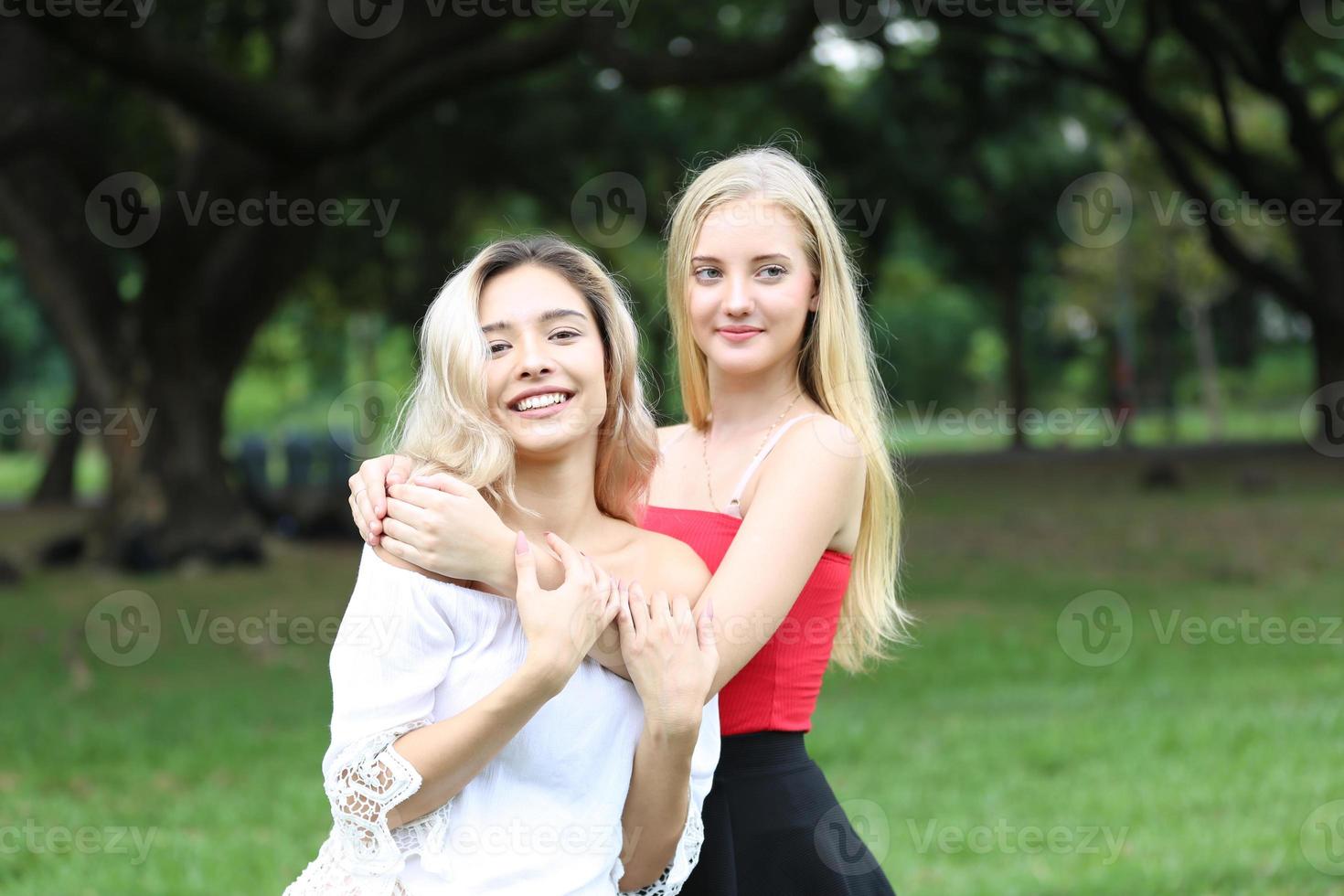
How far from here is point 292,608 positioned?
11648mm

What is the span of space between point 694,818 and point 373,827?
62cm

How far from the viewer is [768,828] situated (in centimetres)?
274

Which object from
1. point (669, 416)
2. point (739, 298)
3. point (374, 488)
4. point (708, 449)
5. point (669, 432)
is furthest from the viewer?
point (669, 416)

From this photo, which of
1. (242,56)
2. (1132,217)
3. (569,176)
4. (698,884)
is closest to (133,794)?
(698,884)

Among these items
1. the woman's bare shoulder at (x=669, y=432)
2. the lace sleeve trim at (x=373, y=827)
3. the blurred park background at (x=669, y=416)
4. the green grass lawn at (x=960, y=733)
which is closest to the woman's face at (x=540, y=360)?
the lace sleeve trim at (x=373, y=827)

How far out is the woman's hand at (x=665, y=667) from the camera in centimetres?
230

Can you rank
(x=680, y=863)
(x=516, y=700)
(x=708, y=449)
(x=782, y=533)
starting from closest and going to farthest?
(x=516, y=700) < (x=680, y=863) < (x=782, y=533) < (x=708, y=449)

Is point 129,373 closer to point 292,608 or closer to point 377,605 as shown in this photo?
point 292,608

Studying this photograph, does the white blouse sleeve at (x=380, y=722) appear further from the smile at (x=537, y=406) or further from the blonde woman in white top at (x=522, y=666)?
the smile at (x=537, y=406)

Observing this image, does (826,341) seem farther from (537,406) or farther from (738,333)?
(537,406)

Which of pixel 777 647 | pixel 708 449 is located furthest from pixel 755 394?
pixel 777 647

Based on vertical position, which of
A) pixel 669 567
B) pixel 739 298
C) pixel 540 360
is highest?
pixel 739 298

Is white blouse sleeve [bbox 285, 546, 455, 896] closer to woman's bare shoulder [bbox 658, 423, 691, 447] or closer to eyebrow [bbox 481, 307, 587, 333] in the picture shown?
eyebrow [bbox 481, 307, 587, 333]

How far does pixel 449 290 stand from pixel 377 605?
56 cm
